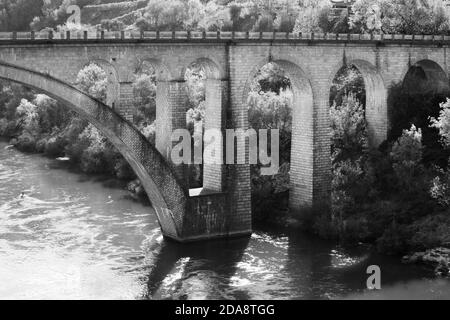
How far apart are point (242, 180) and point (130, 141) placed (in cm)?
835

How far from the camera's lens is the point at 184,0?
107000mm

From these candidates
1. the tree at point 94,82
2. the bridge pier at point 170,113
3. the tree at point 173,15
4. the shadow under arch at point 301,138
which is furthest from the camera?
the tree at point 173,15

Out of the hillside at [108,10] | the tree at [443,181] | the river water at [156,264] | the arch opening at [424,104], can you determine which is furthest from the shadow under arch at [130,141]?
the hillside at [108,10]

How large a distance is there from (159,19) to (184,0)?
19.4 feet

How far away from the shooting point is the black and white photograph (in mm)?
42094

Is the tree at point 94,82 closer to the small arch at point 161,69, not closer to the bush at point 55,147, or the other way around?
the bush at point 55,147

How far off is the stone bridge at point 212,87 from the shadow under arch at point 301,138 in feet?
0.24

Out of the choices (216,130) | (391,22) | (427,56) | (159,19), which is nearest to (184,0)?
(159,19)

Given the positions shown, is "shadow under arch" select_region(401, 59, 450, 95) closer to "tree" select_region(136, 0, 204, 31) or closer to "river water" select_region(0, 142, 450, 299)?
"river water" select_region(0, 142, 450, 299)

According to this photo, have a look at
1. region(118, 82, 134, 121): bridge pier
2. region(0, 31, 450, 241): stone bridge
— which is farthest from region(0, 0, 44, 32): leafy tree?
region(118, 82, 134, 121): bridge pier

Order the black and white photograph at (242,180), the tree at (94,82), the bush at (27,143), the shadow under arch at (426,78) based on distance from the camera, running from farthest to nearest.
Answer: the bush at (27,143)
the tree at (94,82)
the shadow under arch at (426,78)
the black and white photograph at (242,180)

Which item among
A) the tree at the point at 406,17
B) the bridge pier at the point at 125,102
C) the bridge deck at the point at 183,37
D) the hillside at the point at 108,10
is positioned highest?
the hillside at the point at 108,10

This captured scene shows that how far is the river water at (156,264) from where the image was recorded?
4112 cm
